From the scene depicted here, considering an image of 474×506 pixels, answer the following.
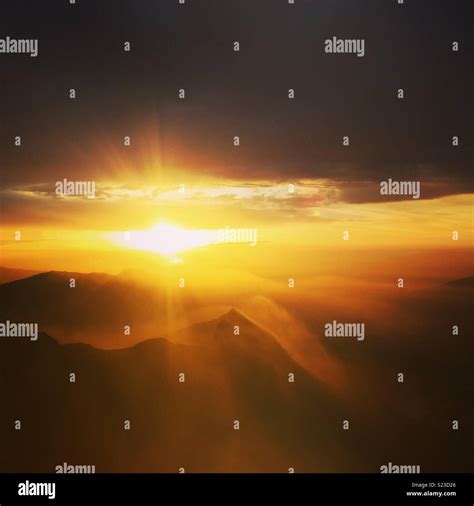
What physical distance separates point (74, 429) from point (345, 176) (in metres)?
2.84

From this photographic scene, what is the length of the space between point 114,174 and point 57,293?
1012 millimetres

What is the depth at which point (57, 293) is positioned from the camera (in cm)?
654

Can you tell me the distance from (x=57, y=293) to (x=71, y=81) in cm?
163

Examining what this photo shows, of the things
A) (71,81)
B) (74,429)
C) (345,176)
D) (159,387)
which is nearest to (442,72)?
(345,176)

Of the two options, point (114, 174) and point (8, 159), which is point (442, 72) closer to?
point (114, 174)

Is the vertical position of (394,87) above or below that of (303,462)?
above

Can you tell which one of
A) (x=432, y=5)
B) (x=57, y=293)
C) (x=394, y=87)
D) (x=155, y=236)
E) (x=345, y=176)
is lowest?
(x=57, y=293)

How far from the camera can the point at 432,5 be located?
6.49m

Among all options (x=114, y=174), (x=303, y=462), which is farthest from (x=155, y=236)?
(x=303, y=462)

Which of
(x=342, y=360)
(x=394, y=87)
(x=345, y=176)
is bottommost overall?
(x=342, y=360)
